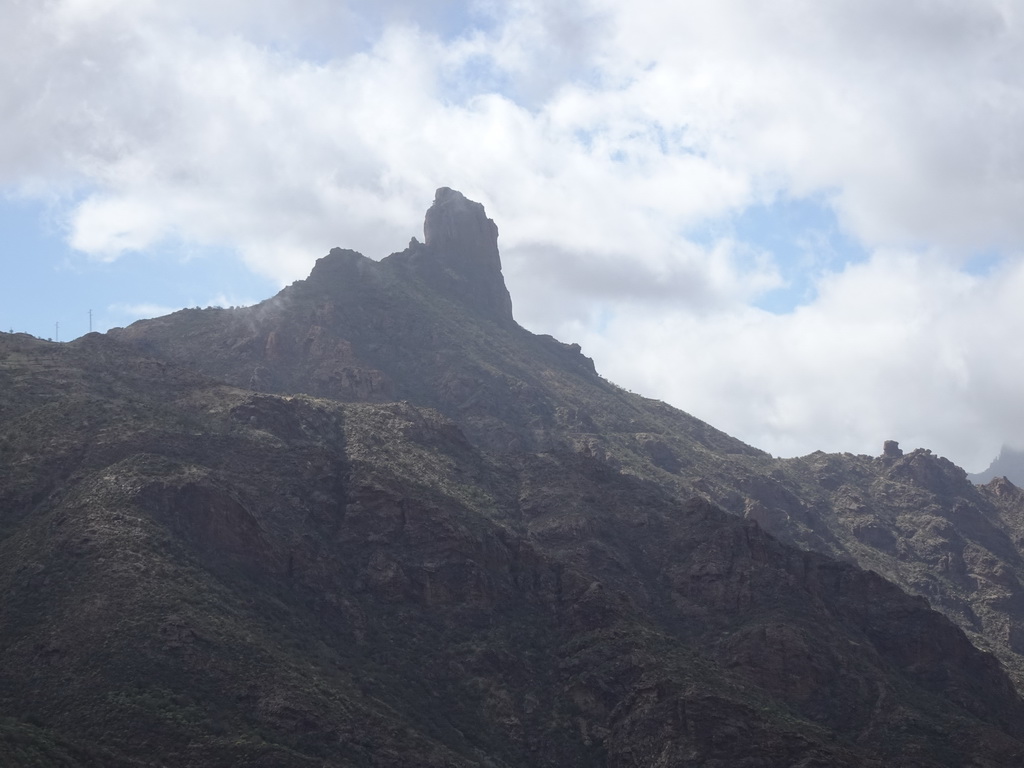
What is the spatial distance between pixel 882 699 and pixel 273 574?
215 ft

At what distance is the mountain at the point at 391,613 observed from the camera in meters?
109

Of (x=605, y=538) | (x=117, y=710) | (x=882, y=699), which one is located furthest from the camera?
(x=605, y=538)

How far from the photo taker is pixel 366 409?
186 meters

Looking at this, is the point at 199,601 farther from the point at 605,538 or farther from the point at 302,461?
the point at 605,538

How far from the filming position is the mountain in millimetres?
109250

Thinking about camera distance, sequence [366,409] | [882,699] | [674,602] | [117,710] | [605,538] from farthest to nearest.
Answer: [366,409]
[605,538]
[674,602]
[882,699]
[117,710]

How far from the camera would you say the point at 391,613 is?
140 metres

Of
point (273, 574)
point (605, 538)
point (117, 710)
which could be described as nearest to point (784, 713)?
point (605, 538)

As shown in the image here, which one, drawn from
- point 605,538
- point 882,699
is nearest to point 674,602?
point 605,538

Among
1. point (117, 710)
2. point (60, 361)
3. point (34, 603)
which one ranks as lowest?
point (117, 710)

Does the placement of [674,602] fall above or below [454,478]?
below

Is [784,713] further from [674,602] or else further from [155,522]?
[155,522]

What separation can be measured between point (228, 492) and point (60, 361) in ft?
156

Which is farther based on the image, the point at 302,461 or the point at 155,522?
the point at 302,461
